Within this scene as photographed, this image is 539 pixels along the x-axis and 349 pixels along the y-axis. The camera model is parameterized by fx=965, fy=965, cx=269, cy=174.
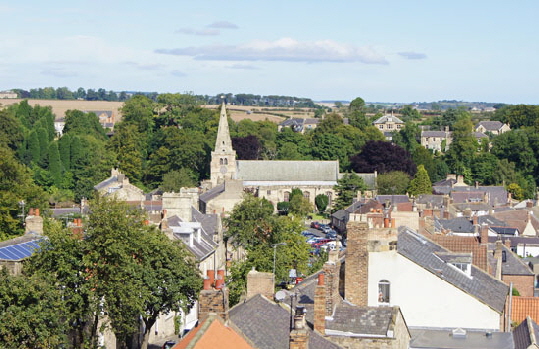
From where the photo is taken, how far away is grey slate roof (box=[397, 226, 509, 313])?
111 feet

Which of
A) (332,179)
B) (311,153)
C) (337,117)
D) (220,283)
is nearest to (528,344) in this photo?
(220,283)

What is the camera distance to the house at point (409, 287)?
106ft

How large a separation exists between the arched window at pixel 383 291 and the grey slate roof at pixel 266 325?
557 centimetres

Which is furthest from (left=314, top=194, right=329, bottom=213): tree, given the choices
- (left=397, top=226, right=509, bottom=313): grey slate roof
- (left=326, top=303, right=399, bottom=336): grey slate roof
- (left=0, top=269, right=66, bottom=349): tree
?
(left=326, top=303, right=399, bottom=336): grey slate roof

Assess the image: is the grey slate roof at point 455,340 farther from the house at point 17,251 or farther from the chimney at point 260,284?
the house at point 17,251

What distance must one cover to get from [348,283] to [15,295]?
1077 centimetres

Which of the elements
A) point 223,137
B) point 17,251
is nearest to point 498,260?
point 17,251

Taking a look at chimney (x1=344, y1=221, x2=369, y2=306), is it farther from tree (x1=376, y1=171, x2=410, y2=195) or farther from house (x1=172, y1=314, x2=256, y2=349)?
tree (x1=376, y1=171, x2=410, y2=195)

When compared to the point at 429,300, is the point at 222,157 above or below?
below

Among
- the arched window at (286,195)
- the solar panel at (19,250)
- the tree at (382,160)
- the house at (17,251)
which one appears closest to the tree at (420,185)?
the tree at (382,160)

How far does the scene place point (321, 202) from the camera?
132 meters

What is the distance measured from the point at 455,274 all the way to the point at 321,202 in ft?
316

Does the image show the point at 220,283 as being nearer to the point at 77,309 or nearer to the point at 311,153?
the point at 77,309

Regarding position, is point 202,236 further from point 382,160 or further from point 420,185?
point 382,160
